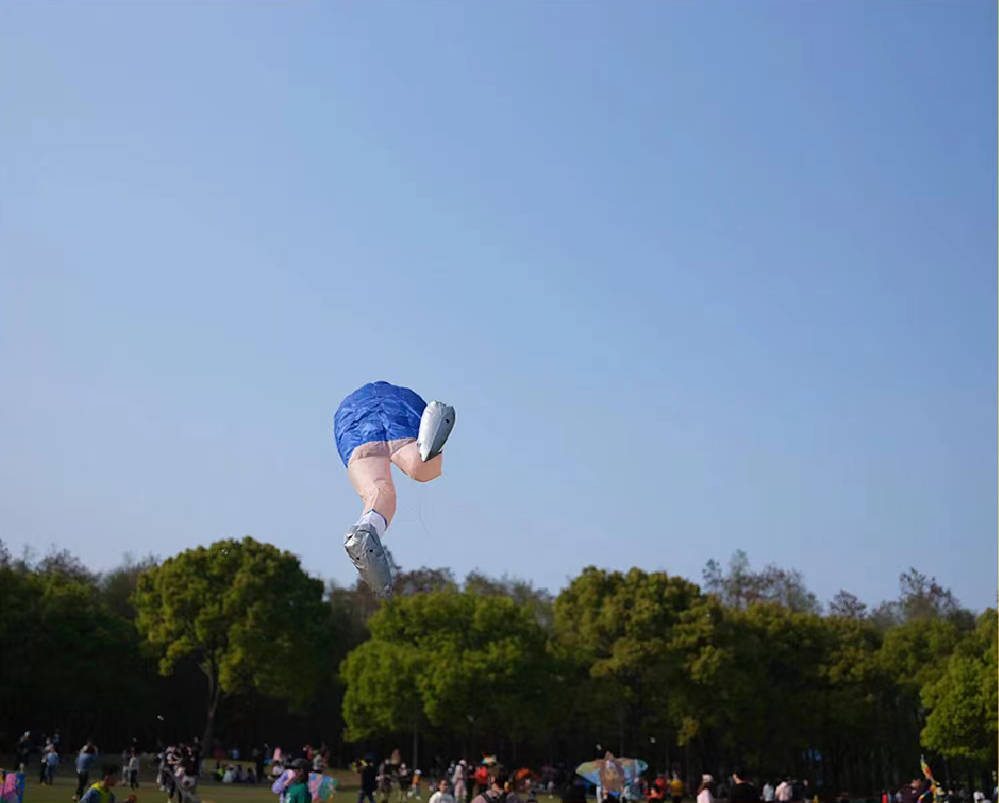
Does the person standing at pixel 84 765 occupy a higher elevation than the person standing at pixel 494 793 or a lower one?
higher

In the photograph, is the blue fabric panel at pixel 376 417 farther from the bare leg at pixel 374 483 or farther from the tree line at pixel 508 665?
the tree line at pixel 508 665

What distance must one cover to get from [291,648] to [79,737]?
14.3 meters

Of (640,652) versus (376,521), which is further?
(640,652)

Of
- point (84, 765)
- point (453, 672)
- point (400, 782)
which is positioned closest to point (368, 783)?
point (84, 765)

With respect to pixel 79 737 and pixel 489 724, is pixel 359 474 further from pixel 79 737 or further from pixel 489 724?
pixel 79 737

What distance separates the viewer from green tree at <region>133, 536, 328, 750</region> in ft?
154

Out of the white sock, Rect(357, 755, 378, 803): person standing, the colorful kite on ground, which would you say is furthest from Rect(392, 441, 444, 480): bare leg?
Rect(357, 755, 378, 803): person standing

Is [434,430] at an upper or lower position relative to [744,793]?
upper

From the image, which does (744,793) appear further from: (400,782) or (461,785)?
(400,782)

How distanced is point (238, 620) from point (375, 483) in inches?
1524

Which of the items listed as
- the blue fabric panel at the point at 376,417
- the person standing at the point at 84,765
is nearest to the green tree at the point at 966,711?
the person standing at the point at 84,765

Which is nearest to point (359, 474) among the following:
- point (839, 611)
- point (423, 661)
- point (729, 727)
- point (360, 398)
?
point (360, 398)

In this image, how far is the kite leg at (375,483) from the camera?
34.6 feet

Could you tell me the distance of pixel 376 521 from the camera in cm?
1026
